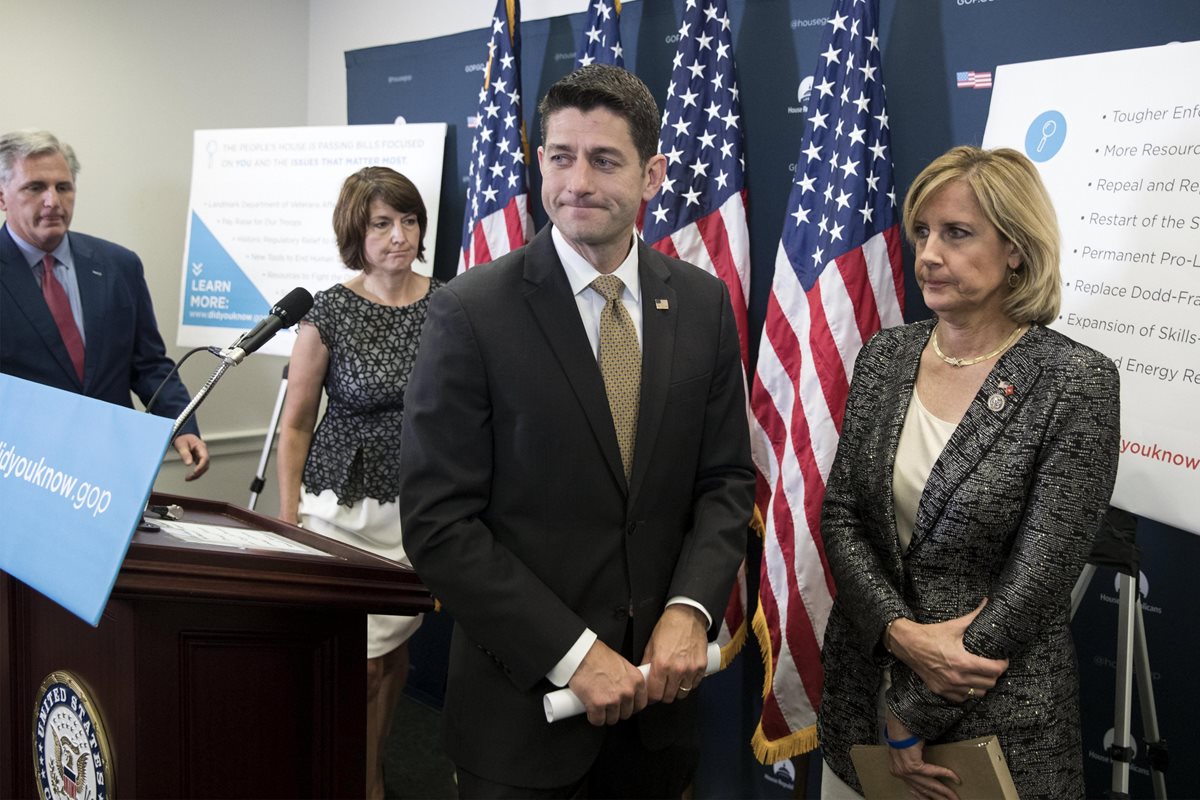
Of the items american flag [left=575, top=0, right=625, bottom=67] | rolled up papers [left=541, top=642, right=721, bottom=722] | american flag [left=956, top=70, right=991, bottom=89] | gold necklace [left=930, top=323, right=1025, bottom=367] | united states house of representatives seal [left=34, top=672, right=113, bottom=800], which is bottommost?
united states house of representatives seal [left=34, top=672, right=113, bottom=800]

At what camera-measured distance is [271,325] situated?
1.51 m

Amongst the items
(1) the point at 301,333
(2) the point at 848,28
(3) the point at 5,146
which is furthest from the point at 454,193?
(2) the point at 848,28

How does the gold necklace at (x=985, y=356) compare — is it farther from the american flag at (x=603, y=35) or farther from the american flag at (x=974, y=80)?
the american flag at (x=603, y=35)

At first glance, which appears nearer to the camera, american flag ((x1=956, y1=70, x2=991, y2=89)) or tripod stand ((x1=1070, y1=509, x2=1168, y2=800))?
tripod stand ((x1=1070, y1=509, x2=1168, y2=800))

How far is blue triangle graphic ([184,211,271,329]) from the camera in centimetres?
388

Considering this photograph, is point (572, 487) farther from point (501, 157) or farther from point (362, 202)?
point (501, 157)

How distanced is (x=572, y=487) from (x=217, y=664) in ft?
1.87

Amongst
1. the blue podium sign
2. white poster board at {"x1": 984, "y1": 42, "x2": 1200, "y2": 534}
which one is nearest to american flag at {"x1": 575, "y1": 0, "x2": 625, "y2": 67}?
white poster board at {"x1": 984, "y1": 42, "x2": 1200, "y2": 534}

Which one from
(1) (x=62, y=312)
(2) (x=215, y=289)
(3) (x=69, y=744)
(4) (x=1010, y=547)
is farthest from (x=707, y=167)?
(2) (x=215, y=289)

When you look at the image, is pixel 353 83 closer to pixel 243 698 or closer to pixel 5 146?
pixel 5 146

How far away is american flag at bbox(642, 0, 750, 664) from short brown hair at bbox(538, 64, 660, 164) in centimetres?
116

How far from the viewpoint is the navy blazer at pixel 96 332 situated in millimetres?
2730

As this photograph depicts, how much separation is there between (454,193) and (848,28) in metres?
1.76

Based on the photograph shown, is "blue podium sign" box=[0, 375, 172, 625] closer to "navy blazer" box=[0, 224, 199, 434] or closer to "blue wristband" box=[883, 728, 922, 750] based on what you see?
"navy blazer" box=[0, 224, 199, 434]
